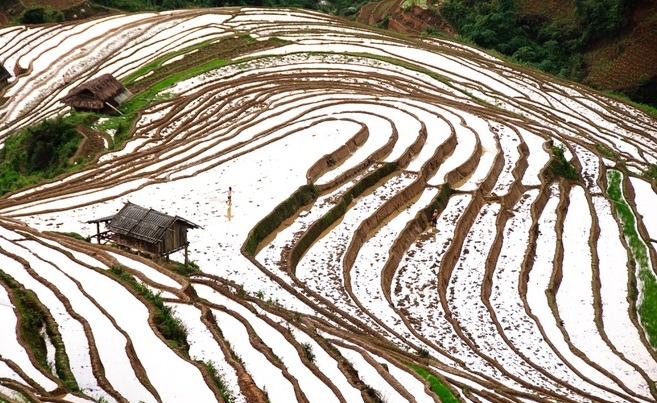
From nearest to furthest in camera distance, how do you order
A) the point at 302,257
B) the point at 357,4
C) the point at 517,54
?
1. the point at 302,257
2. the point at 517,54
3. the point at 357,4

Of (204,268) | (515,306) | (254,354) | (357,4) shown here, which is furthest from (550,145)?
(357,4)

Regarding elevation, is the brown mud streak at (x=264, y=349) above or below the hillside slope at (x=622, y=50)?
below

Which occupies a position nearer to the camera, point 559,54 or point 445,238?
point 445,238

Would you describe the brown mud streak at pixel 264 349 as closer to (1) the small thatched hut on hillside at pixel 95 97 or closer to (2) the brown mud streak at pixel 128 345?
(2) the brown mud streak at pixel 128 345

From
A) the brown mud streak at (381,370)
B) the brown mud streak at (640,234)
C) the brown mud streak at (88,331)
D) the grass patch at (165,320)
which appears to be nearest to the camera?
the brown mud streak at (88,331)

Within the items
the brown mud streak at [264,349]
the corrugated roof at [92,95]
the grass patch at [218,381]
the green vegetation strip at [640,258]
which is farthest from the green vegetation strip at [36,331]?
the corrugated roof at [92,95]

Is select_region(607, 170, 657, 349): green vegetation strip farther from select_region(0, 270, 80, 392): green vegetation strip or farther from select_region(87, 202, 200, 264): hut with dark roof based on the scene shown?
select_region(0, 270, 80, 392): green vegetation strip

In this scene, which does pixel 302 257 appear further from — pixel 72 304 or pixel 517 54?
pixel 517 54
